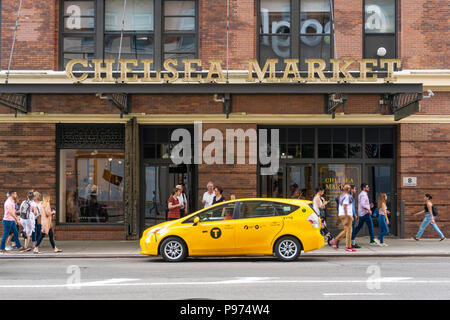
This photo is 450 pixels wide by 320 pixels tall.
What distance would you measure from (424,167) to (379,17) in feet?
16.5

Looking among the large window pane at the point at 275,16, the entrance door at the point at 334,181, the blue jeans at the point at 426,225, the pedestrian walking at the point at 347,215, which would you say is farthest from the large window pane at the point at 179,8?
the blue jeans at the point at 426,225

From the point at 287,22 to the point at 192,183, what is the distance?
6.03 metres

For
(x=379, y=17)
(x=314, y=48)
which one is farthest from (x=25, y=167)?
(x=379, y=17)

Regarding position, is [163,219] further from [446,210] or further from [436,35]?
[436,35]

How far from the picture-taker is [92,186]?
19.7 metres

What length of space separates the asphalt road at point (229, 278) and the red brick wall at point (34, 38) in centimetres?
706

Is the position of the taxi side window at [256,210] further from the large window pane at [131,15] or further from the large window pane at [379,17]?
the large window pane at [379,17]

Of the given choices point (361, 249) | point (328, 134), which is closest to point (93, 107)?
point (328, 134)

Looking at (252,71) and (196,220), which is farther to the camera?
(252,71)

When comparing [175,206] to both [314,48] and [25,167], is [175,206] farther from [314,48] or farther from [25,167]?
[314,48]

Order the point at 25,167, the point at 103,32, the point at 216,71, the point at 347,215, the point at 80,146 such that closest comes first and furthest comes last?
1. the point at 347,215
2. the point at 216,71
3. the point at 25,167
4. the point at 80,146
5. the point at 103,32

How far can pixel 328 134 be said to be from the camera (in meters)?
19.8

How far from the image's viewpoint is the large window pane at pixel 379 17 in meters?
19.8

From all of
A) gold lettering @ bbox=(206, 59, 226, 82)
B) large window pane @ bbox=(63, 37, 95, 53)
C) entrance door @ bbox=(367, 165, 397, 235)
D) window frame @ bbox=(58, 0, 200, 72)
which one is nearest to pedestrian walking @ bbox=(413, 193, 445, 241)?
entrance door @ bbox=(367, 165, 397, 235)
